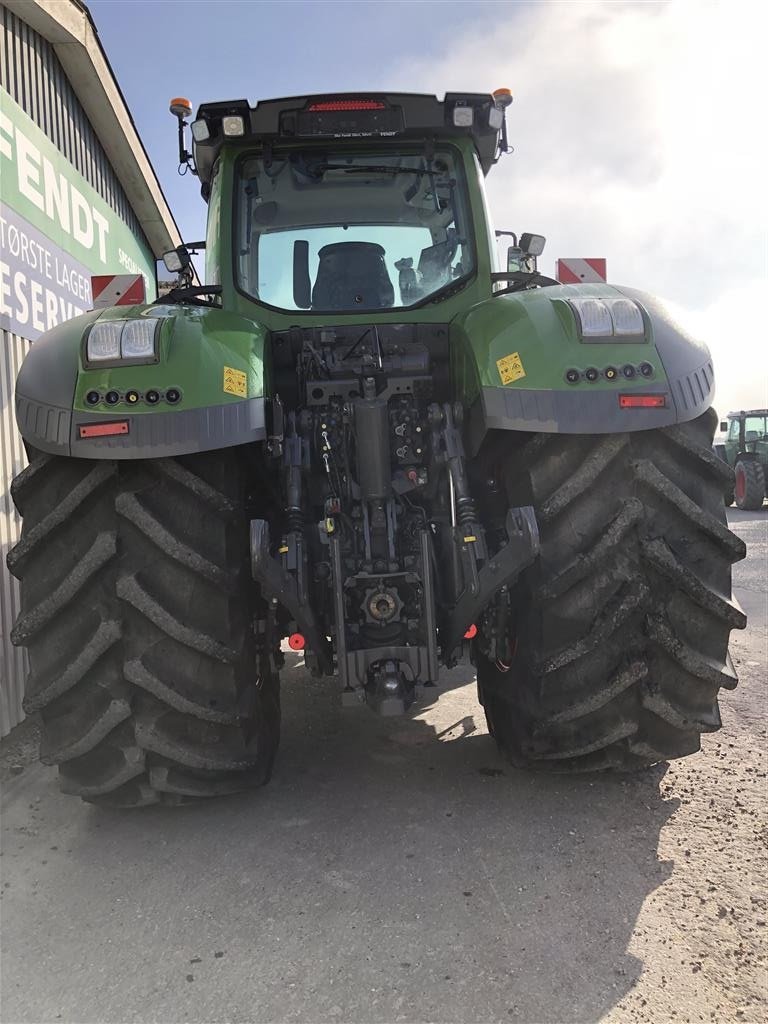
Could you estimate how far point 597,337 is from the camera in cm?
242

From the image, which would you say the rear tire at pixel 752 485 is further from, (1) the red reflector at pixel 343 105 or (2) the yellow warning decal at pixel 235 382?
(2) the yellow warning decal at pixel 235 382

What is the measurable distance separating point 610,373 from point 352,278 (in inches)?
53.2

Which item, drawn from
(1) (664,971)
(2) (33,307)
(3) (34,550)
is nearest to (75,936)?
(3) (34,550)

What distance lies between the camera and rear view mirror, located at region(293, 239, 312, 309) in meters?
3.27

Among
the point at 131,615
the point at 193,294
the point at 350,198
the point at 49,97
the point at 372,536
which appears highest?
the point at 49,97

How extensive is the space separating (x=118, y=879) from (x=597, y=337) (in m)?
2.26

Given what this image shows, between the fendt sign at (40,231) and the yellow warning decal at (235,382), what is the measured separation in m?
2.31

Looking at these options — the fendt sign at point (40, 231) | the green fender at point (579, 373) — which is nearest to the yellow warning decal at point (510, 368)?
the green fender at point (579, 373)

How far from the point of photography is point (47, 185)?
5133mm

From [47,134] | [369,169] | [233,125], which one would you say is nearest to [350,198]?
[369,169]

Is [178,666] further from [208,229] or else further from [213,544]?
[208,229]

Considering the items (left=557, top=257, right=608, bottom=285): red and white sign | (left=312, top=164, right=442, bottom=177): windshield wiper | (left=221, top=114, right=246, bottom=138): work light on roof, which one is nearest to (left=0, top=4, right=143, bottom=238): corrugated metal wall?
(left=221, top=114, right=246, bottom=138): work light on roof

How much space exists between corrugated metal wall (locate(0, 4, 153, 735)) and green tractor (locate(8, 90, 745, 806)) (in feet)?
5.39

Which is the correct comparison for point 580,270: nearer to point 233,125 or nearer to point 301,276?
point 301,276
